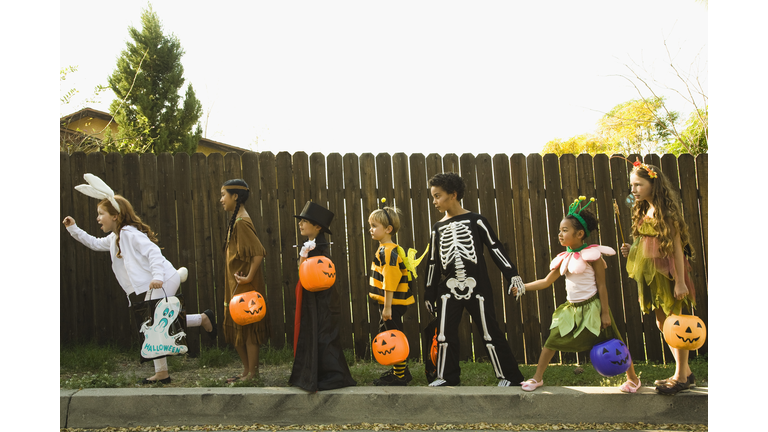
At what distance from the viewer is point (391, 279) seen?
4.33m

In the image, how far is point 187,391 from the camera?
395 cm

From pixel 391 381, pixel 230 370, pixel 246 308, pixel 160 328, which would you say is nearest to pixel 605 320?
pixel 391 381

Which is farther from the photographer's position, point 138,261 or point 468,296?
point 138,261

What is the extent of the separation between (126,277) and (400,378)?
264cm

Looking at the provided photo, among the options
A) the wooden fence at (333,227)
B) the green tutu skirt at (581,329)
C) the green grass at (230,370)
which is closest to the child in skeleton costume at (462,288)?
the green grass at (230,370)

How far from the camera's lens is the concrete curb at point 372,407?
3.85 metres

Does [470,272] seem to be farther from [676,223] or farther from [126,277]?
[126,277]

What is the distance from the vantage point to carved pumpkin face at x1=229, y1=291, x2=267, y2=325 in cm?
415

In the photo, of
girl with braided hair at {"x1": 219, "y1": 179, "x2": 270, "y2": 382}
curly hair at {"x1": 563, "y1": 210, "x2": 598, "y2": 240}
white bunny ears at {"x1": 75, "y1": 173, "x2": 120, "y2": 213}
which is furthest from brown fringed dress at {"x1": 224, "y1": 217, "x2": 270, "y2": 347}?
curly hair at {"x1": 563, "y1": 210, "x2": 598, "y2": 240}

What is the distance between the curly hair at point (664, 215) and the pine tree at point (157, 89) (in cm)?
1811

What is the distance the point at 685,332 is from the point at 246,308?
3.44 m

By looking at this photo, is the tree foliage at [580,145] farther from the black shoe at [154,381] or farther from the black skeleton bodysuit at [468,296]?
the black shoe at [154,381]

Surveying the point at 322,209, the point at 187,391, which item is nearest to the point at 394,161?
the point at 322,209

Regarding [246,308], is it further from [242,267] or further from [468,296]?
[468,296]
